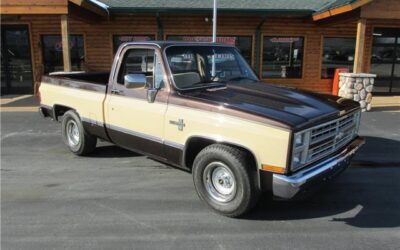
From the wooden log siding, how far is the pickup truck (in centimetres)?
845

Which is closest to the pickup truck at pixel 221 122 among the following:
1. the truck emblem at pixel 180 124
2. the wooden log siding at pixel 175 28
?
the truck emblem at pixel 180 124

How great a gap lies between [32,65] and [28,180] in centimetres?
1023

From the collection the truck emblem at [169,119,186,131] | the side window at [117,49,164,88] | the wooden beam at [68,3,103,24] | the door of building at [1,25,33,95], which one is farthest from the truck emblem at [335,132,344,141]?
the door of building at [1,25,33,95]

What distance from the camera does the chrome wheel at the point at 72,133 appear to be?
6391 mm

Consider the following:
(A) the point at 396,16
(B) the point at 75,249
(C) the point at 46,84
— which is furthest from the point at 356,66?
(B) the point at 75,249

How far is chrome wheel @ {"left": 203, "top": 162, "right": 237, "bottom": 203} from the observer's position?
4016 mm

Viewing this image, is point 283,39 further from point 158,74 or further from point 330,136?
point 330,136

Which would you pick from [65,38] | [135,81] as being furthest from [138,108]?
[65,38]

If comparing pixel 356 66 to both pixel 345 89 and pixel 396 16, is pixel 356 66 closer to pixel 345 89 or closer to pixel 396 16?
pixel 345 89

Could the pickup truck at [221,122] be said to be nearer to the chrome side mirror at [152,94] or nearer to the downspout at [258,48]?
the chrome side mirror at [152,94]

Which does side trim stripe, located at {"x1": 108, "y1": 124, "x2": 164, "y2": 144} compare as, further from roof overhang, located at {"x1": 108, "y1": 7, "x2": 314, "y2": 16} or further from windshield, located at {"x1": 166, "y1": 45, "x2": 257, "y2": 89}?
roof overhang, located at {"x1": 108, "y1": 7, "x2": 314, "y2": 16}

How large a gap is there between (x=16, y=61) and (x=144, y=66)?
10641 mm

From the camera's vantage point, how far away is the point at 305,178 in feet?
11.7

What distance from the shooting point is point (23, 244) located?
11.7 feet
